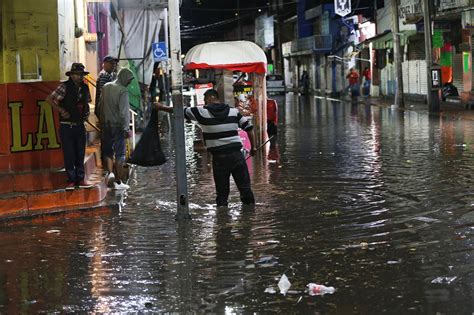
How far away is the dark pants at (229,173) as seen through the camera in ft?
33.2

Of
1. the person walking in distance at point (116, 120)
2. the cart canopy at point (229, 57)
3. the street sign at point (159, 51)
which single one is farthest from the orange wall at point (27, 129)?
the street sign at point (159, 51)

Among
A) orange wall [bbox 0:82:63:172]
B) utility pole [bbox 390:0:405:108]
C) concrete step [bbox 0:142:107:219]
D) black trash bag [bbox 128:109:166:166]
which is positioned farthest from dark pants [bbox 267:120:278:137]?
utility pole [bbox 390:0:405:108]

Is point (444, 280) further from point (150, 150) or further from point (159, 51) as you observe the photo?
point (159, 51)

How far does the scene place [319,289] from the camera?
637 centimetres

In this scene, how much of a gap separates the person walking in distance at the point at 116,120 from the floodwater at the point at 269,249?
1.52 feet

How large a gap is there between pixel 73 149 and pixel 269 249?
12.9 ft

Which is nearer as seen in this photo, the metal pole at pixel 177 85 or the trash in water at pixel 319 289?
the trash in water at pixel 319 289

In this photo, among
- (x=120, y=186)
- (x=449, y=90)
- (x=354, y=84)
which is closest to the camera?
(x=120, y=186)

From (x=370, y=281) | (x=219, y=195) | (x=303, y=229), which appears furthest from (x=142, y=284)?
(x=219, y=195)

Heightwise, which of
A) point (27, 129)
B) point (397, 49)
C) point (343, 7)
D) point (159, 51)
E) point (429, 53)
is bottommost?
point (27, 129)

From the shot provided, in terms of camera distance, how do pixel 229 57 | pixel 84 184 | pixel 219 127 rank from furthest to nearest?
pixel 229 57
pixel 84 184
pixel 219 127

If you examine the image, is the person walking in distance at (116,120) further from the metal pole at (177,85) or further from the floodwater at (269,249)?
the metal pole at (177,85)

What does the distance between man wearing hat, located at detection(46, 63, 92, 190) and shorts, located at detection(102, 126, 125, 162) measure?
→ 1.31m

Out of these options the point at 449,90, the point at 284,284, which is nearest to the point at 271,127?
the point at 284,284
